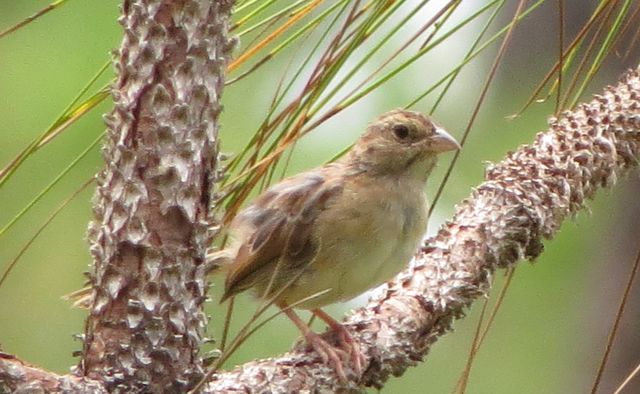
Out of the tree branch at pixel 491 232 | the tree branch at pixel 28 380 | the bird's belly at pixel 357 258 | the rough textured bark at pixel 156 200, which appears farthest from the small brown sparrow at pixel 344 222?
the tree branch at pixel 28 380

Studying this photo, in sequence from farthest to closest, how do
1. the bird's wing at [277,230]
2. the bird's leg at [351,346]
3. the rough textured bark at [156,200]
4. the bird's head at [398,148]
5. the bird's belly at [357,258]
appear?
the bird's head at [398,148] → the bird's wing at [277,230] → the bird's belly at [357,258] → the bird's leg at [351,346] → the rough textured bark at [156,200]

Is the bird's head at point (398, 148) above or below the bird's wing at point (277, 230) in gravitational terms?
above

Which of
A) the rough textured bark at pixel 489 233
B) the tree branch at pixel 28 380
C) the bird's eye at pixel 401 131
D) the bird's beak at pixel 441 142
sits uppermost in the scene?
the bird's eye at pixel 401 131

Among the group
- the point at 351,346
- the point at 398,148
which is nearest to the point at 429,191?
the point at 398,148

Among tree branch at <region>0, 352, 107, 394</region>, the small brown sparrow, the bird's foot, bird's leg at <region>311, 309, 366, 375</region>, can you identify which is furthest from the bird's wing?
tree branch at <region>0, 352, 107, 394</region>

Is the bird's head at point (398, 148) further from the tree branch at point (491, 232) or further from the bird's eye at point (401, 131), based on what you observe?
the tree branch at point (491, 232)

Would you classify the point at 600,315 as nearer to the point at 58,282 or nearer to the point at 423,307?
the point at 58,282

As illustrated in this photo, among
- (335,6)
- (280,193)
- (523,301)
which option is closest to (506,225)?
(335,6)

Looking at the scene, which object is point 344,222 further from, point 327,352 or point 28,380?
point 28,380
